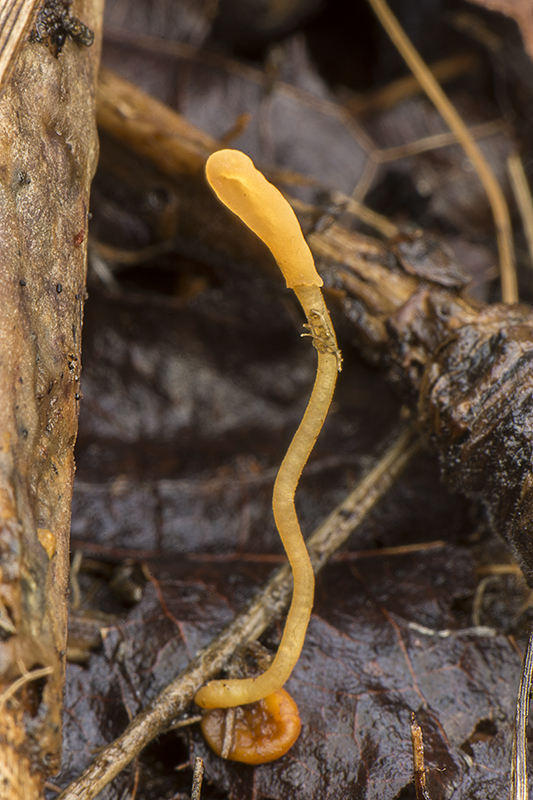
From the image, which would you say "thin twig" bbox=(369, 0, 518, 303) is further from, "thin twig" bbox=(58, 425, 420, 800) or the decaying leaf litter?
"thin twig" bbox=(58, 425, 420, 800)

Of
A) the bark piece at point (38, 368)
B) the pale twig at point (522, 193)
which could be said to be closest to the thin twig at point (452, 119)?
the pale twig at point (522, 193)

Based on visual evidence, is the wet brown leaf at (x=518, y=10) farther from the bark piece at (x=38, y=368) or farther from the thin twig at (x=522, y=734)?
the thin twig at (x=522, y=734)

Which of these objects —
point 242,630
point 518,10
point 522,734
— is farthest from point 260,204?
point 518,10

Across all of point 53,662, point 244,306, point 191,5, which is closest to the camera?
point 53,662

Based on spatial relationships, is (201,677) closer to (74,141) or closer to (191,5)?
(74,141)

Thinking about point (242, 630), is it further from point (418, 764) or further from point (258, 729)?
point (418, 764)

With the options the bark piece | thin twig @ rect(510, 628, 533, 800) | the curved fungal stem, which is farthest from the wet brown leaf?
thin twig @ rect(510, 628, 533, 800)

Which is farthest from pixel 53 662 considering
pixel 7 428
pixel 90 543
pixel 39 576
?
pixel 90 543
